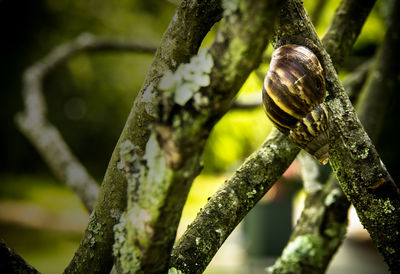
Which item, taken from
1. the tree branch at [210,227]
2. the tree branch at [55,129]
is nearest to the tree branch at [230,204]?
the tree branch at [210,227]

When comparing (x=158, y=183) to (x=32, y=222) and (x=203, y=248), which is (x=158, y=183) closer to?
(x=203, y=248)

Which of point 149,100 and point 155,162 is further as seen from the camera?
point 149,100

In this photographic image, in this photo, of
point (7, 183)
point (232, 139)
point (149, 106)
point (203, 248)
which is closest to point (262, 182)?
point (203, 248)

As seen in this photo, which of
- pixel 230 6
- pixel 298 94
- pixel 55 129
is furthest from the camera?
pixel 55 129

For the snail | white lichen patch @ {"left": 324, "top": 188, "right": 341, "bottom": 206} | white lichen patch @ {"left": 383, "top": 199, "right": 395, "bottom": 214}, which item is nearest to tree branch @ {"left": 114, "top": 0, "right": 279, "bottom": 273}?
the snail

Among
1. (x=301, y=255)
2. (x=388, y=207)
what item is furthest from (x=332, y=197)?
(x=388, y=207)

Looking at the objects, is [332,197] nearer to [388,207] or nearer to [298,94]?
[388,207]
